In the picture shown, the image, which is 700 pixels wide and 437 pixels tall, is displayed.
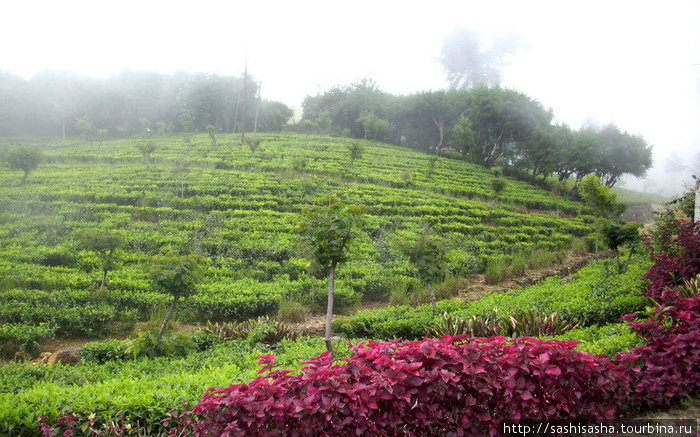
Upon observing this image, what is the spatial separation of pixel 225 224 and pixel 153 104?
128 feet

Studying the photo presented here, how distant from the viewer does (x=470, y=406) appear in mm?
2854

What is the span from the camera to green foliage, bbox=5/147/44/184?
1691cm

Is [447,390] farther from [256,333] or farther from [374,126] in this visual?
[374,126]

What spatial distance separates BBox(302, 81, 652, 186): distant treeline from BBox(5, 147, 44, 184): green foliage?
3086cm

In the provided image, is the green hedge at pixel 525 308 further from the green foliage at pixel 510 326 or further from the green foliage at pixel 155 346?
the green foliage at pixel 155 346

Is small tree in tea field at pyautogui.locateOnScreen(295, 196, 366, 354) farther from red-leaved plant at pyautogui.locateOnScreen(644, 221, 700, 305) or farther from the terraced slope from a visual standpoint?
red-leaved plant at pyautogui.locateOnScreen(644, 221, 700, 305)

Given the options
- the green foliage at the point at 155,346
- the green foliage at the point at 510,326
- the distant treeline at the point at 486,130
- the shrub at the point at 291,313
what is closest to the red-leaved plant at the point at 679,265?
the green foliage at the point at 510,326

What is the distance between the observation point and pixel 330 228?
5906 mm

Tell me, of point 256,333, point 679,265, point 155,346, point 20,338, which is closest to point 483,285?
point 679,265

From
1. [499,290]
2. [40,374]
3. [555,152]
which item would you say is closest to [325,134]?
[555,152]

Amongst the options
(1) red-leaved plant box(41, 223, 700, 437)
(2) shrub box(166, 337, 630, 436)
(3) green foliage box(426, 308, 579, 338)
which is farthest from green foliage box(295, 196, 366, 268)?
(2) shrub box(166, 337, 630, 436)

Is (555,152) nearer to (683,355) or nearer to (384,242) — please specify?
(384,242)

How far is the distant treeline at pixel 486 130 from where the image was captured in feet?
99.7

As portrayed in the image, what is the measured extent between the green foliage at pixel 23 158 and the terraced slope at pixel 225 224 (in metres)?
0.97
